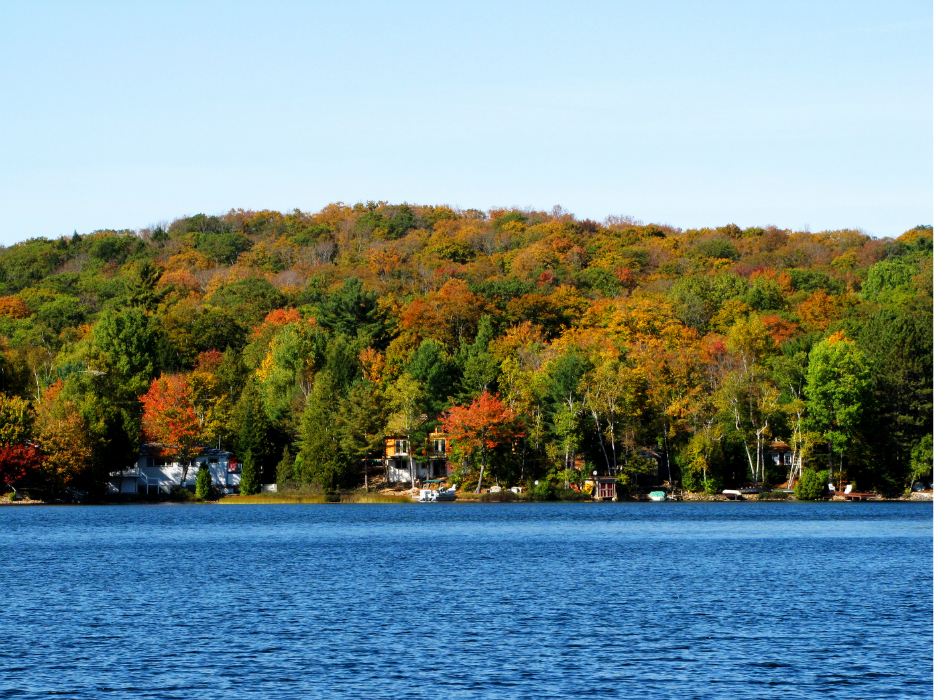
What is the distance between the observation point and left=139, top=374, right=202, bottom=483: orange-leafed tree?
10588 cm

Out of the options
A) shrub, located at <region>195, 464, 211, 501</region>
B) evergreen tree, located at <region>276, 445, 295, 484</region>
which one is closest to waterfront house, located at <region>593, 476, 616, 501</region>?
evergreen tree, located at <region>276, 445, 295, 484</region>

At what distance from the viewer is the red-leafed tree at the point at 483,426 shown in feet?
326

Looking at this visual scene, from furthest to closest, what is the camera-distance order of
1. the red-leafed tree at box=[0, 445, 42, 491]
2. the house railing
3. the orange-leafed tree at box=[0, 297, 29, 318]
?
the orange-leafed tree at box=[0, 297, 29, 318] < the house railing < the red-leafed tree at box=[0, 445, 42, 491]

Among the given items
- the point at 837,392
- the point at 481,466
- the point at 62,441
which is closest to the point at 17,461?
Answer: the point at 62,441

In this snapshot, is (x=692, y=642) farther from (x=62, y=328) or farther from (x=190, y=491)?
(x=62, y=328)

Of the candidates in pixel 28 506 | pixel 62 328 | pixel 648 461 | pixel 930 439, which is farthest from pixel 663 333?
pixel 62 328

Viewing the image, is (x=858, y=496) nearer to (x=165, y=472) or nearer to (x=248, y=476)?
(x=248, y=476)

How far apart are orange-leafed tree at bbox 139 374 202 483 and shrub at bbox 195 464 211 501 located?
2.91 meters

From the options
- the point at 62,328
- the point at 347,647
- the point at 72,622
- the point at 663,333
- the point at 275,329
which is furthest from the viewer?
the point at 62,328

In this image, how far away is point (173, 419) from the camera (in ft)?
349

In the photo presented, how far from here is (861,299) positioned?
130m

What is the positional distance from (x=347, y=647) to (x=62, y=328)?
117 metres

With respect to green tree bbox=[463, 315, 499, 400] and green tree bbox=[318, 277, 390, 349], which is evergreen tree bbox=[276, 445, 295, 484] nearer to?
green tree bbox=[463, 315, 499, 400]

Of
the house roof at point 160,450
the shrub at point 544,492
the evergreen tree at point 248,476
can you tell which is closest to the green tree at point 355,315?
the house roof at point 160,450
